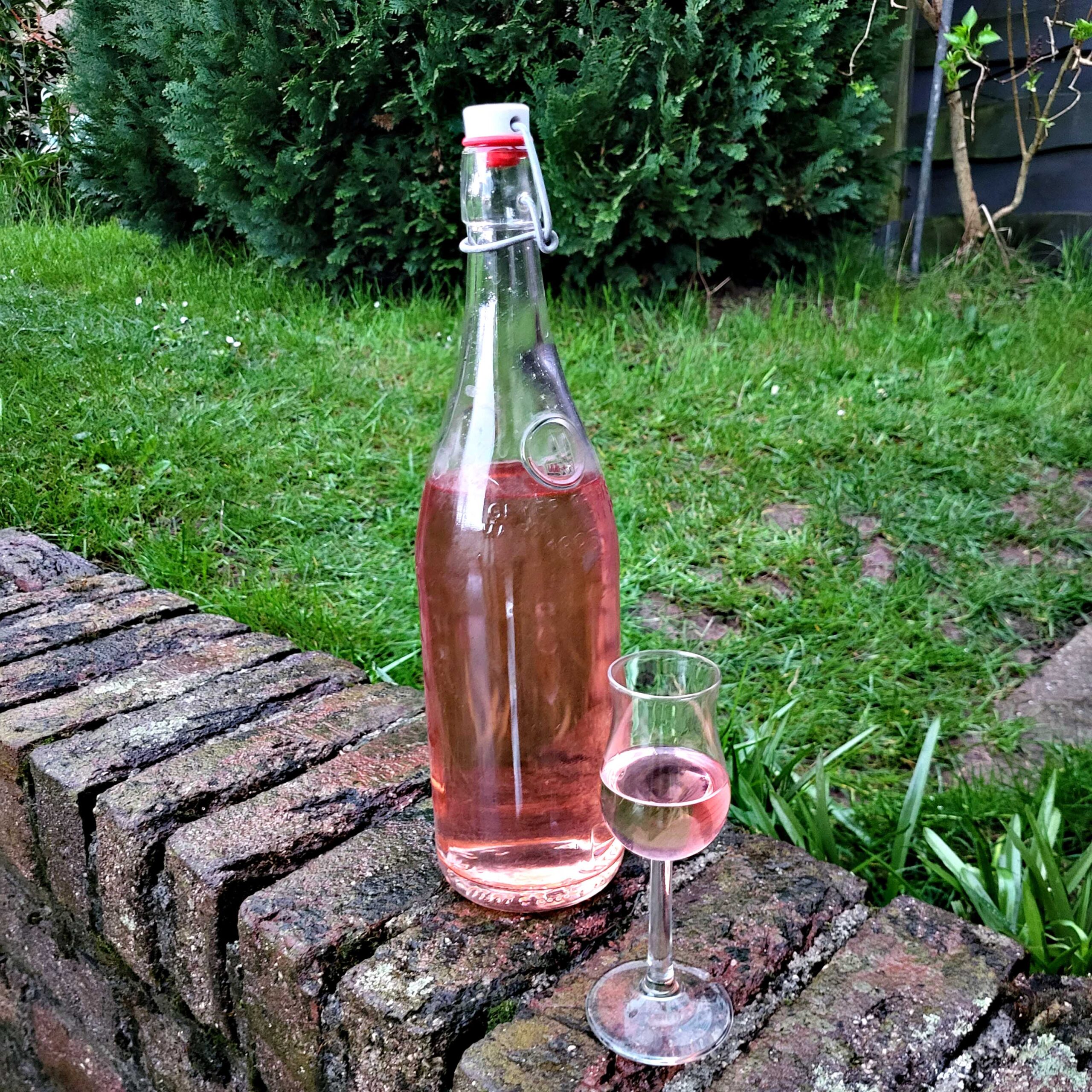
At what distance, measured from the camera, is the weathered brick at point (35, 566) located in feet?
6.40

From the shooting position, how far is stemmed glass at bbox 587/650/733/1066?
0.89 meters

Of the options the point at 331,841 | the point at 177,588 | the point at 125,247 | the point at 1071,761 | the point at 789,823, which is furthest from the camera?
the point at 125,247

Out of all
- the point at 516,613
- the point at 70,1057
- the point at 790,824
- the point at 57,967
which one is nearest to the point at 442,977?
the point at 516,613

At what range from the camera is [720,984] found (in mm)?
985

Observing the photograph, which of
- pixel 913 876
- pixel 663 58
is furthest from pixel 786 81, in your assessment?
pixel 913 876

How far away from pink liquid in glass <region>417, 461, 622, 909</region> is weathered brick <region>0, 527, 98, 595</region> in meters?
1.16

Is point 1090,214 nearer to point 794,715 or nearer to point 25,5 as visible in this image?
point 794,715

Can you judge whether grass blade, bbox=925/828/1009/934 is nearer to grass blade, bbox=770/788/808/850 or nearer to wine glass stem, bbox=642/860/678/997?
grass blade, bbox=770/788/808/850

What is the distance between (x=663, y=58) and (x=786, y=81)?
459mm

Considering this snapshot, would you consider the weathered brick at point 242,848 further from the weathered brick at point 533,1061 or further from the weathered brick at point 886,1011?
the weathered brick at point 886,1011

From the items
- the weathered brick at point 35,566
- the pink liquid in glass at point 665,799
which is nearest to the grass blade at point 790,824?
the pink liquid in glass at point 665,799

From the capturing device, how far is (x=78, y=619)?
1.71 metres

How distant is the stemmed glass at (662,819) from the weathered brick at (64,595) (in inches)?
47.4

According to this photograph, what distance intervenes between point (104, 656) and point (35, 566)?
52 centimetres
